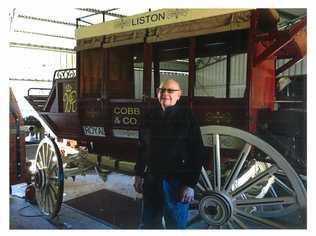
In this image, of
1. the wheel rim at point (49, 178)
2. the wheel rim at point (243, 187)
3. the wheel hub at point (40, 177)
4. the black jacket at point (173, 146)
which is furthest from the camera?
the wheel hub at point (40, 177)

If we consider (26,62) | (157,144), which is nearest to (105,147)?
(157,144)

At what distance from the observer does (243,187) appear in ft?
7.09

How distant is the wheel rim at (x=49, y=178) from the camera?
2.57 meters

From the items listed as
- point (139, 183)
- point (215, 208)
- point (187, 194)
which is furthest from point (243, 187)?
point (139, 183)

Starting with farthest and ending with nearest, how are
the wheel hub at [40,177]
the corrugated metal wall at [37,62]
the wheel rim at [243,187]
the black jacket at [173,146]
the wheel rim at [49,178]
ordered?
the wheel hub at [40,177] < the wheel rim at [49,178] < the corrugated metal wall at [37,62] < the black jacket at [173,146] < the wheel rim at [243,187]

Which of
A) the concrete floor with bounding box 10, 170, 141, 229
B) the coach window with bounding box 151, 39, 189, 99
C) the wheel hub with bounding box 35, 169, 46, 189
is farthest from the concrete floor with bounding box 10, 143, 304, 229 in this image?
the coach window with bounding box 151, 39, 189, 99

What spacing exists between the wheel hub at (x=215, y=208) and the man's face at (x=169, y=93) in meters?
0.63

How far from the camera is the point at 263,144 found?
2.09 metres

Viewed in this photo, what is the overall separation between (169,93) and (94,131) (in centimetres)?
75

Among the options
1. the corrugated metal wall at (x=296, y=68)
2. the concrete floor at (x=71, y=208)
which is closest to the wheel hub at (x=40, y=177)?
the concrete floor at (x=71, y=208)

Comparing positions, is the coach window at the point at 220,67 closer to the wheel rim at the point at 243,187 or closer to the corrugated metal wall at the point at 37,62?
the wheel rim at the point at 243,187

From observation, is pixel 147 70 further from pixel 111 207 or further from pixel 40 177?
pixel 40 177
